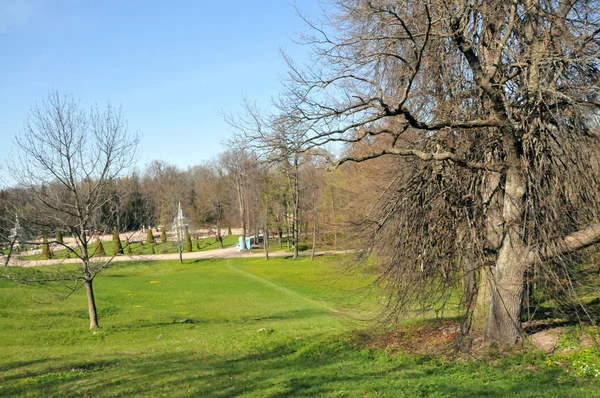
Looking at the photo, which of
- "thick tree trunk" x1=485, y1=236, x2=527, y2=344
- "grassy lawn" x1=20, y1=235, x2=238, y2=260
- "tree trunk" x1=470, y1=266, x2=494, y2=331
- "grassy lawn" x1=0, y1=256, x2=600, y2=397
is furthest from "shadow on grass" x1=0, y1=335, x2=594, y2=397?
"grassy lawn" x1=20, y1=235, x2=238, y2=260

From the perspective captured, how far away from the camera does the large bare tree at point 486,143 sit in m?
7.70

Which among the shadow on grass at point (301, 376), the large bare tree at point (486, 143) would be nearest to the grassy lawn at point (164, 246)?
the shadow on grass at point (301, 376)

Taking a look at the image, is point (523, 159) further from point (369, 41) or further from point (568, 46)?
point (369, 41)

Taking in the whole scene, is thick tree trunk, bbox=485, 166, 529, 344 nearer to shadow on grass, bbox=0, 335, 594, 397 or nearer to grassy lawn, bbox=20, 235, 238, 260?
shadow on grass, bbox=0, 335, 594, 397

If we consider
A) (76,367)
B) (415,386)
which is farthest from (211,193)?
(415,386)

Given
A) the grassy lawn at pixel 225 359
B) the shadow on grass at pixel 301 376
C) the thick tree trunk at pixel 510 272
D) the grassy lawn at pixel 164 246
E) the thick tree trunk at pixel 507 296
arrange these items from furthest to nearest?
the grassy lawn at pixel 164 246 < the thick tree trunk at pixel 507 296 < the thick tree trunk at pixel 510 272 < the grassy lawn at pixel 225 359 < the shadow on grass at pixel 301 376

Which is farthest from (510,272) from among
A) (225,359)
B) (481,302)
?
(225,359)

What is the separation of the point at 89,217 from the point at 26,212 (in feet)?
9.74

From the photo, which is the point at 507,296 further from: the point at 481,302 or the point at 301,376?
A: the point at 301,376

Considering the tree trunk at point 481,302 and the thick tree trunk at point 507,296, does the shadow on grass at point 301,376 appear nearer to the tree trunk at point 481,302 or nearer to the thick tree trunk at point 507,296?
the thick tree trunk at point 507,296

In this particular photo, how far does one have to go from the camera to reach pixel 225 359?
34.8ft

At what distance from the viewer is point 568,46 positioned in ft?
26.3

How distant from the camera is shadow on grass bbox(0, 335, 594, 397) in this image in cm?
679

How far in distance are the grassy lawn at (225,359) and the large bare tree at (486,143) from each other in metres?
1.34
